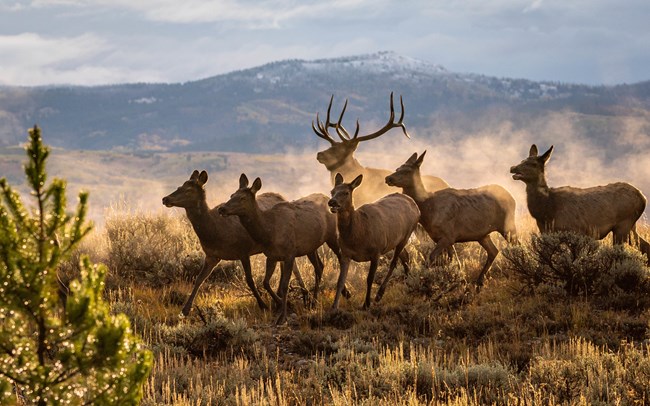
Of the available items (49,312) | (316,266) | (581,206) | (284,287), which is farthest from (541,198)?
(49,312)

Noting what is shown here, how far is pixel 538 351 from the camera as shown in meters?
8.46

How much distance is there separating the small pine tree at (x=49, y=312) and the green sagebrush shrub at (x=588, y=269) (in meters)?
8.37

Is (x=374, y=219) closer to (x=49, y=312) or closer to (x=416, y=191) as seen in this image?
(x=416, y=191)

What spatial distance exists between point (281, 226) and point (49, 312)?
Result: 24.4 feet

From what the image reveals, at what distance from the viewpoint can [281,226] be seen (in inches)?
426

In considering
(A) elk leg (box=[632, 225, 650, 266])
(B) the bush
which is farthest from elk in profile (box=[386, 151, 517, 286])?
(B) the bush

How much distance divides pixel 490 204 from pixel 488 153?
176 m

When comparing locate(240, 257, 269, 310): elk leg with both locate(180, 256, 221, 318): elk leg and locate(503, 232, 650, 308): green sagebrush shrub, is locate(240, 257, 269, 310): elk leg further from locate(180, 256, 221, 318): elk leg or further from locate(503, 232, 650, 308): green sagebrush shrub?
locate(503, 232, 650, 308): green sagebrush shrub

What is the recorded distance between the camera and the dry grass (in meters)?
6.85

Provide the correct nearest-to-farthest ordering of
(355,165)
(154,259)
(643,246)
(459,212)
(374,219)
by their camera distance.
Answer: (374,219)
(643,246)
(459,212)
(154,259)
(355,165)

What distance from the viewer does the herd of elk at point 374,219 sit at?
1082 cm

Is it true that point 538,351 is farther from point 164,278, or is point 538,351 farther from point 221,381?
point 164,278

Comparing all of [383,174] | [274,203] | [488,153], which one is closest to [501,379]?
[274,203]

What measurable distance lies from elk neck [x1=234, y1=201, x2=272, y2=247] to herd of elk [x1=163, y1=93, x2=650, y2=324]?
0.01m
